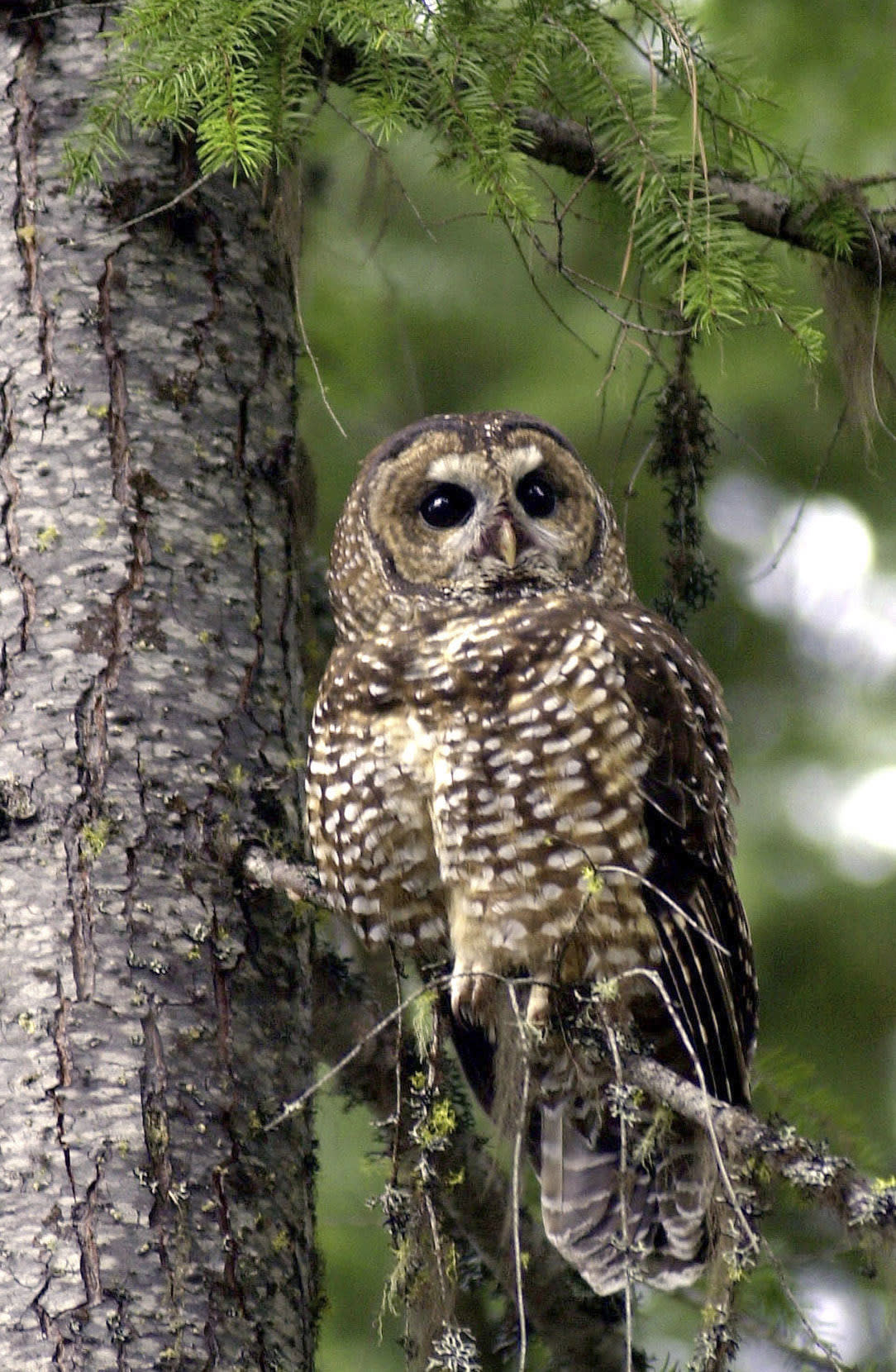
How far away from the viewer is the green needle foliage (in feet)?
7.28

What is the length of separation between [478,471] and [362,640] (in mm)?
378

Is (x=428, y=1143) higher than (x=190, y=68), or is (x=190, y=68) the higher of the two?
(x=190, y=68)

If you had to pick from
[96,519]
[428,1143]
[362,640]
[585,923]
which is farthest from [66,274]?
[428,1143]

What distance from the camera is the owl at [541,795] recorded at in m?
2.59

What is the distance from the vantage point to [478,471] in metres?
2.95

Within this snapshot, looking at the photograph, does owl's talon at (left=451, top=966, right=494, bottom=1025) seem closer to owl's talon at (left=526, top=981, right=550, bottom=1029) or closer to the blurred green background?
owl's talon at (left=526, top=981, right=550, bottom=1029)

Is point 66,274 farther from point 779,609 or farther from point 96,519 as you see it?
point 779,609

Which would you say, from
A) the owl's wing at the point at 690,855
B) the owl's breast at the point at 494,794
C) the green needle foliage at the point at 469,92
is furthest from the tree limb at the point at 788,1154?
the green needle foliage at the point at 469,92

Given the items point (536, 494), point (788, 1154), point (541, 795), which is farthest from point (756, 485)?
point (788, 1154)

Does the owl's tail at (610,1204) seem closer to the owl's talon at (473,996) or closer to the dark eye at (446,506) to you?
the owl's talon at (473,996)

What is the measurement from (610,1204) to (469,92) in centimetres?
194

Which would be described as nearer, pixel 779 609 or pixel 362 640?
pixel 362 640

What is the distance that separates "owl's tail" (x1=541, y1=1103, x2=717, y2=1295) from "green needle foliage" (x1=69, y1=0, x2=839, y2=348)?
55.8 inches

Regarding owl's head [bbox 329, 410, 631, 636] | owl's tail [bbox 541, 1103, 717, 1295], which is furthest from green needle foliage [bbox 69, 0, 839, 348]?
owl's tail [bbox 541, 1103, 717, 1295]
